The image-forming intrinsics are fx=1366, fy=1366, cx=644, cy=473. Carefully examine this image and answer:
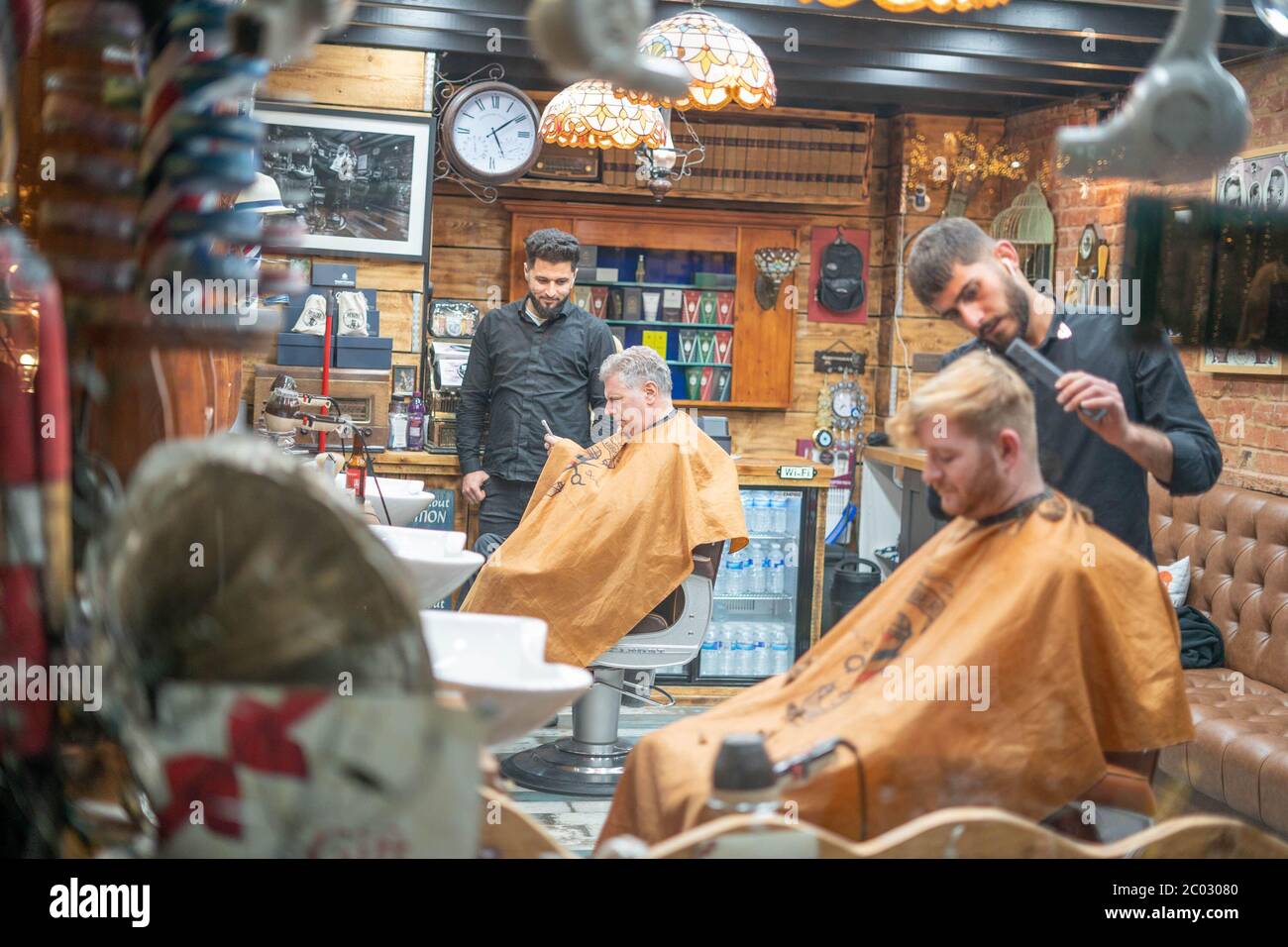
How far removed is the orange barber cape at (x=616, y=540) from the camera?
3885mm

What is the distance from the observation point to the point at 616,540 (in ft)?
13.0

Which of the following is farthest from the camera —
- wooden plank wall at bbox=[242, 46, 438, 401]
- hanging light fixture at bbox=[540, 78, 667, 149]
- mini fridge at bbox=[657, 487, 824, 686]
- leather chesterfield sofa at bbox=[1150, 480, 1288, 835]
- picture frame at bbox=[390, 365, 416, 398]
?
picture frame at bbox=[390, 365, 416, 398]

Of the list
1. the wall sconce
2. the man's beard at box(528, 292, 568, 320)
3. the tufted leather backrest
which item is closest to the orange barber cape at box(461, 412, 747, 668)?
the man's beard at box(528, 292, 568, 320)

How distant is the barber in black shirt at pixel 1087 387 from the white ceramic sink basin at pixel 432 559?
0.96 m

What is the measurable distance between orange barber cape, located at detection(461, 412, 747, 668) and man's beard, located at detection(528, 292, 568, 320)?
2.70ft

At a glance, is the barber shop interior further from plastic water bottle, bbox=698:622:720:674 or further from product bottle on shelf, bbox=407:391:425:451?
product bottle on shelf, bbox=407:391:425:451

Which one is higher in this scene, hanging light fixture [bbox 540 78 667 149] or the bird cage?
hanging light fixture [bbox 540 78 667 149]

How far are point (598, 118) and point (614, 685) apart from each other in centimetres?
177

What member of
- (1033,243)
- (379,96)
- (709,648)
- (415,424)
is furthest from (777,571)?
(379,96)

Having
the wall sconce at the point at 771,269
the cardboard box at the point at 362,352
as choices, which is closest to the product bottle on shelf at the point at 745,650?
the cardboard box at the point at 362,352

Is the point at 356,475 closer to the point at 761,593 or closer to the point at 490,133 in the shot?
the point at 761,593

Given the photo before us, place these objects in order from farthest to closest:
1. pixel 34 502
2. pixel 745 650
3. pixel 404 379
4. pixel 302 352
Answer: pixel 404 379 < pixel 302 352 < pixel 745 650 < pixel 34 502

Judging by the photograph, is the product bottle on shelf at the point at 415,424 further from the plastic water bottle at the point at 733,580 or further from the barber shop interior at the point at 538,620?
the barber shop interior at the point at 538,620

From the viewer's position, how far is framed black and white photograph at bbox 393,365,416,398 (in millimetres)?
5648
